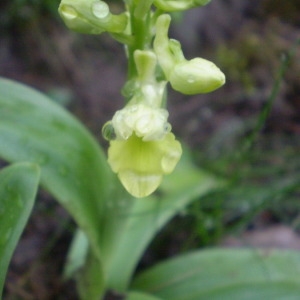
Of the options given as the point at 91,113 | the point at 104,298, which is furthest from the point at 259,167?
the point at 104,298

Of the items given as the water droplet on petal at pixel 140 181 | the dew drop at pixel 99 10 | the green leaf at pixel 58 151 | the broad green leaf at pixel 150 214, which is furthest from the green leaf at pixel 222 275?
the dew drop at pixel 99 10

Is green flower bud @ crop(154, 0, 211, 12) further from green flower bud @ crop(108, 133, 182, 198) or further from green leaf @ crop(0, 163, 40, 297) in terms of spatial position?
green leaf @ crop(0, 163, 40, 297)

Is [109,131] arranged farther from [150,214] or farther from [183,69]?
[150,214]

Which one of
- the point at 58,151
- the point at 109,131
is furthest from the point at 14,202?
the point at 58,151

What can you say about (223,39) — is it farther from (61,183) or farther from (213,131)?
(61,183)

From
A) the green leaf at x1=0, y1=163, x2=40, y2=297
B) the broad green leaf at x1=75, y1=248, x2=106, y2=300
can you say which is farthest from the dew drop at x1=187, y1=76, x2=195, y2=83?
the broad green leaf at x1=75, y1=248, x2=106, y2=300

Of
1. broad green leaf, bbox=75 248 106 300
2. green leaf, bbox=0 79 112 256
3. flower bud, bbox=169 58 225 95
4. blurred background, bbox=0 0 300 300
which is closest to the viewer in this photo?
flower bud, bbox=169 58 225 95
